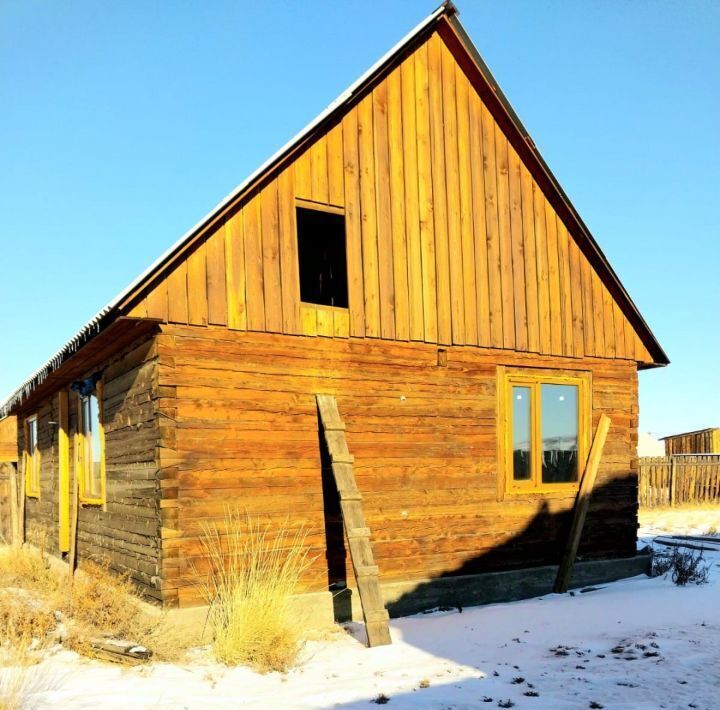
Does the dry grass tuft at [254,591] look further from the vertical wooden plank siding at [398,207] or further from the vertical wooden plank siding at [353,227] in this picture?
the vertical wooden plank siding at [398,207]

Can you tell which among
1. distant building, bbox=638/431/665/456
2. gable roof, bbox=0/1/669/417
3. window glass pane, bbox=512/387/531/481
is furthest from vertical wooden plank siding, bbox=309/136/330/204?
distant building, bbox=638/431/665/456

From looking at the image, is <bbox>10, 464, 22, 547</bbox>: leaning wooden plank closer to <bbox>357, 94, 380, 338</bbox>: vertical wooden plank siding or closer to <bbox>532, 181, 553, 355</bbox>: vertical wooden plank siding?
<bbox>357, 94, 380, 338</bbox>: vertical wooden plank siding

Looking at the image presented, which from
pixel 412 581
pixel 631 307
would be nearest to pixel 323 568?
pixel 412 581

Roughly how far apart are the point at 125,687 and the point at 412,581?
4.42 meters

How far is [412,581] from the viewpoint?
985 cm

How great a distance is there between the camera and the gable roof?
27.0 feet

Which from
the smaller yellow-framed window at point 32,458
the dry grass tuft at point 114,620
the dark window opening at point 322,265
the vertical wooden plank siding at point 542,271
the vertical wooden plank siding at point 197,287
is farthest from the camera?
the smaller yellow-framed window at point 32,458

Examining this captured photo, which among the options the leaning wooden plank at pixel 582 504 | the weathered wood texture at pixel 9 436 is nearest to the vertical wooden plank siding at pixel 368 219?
the leaning wooden plank at pixel 582 504

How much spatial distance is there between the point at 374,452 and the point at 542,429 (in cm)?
287

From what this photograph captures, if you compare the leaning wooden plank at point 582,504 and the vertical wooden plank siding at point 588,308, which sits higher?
the vertical wooden plank siding at point 588,308

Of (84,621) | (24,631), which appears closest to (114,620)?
(84,621)

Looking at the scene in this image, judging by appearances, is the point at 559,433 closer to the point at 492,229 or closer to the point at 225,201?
the point at 492,229

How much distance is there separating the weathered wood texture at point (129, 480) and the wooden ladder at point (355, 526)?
78.7 inches

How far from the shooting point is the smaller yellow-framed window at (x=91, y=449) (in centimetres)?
1088
